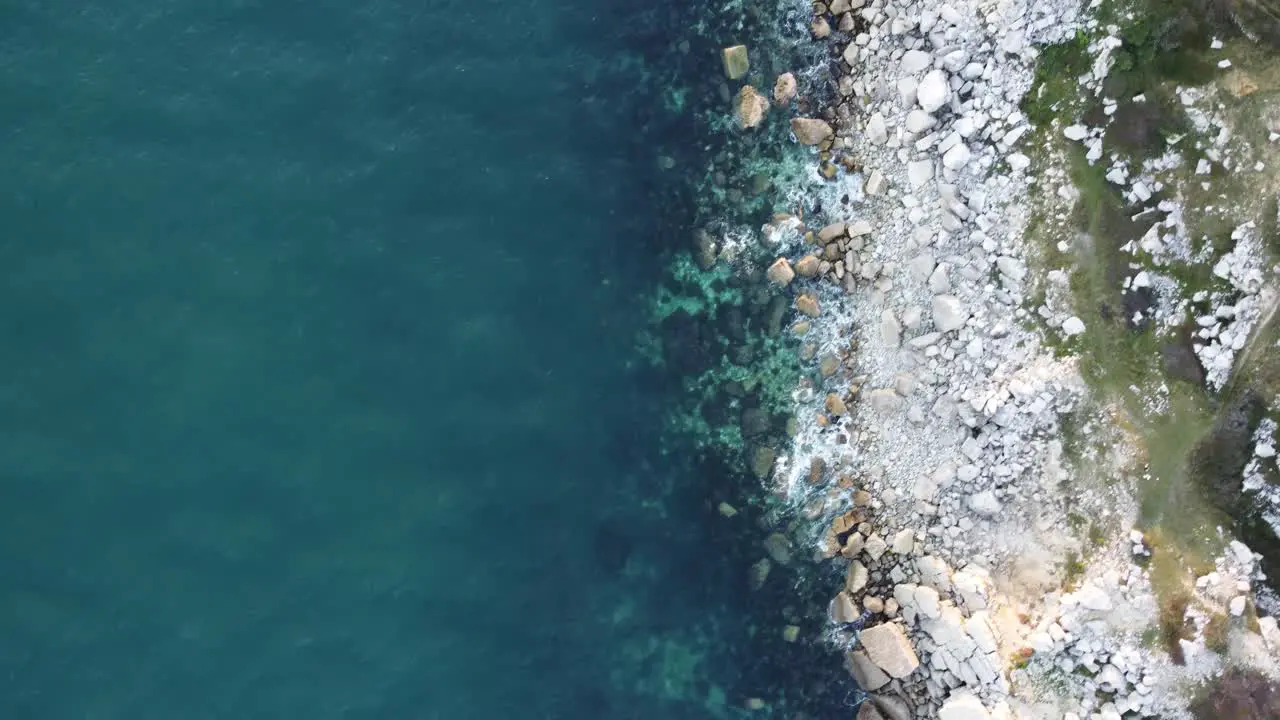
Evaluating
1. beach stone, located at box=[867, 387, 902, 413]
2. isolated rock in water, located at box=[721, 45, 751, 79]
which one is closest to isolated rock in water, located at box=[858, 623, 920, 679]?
beach stone, located at box=[867, 387, 902, 413]

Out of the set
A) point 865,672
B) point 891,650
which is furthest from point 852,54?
point 865,672

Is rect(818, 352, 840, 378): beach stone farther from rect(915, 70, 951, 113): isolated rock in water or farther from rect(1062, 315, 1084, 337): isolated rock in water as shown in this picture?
rect(915, 70, 951, 113): isolated rock in water

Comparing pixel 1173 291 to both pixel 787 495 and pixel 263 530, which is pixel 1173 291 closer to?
pixel 787 495

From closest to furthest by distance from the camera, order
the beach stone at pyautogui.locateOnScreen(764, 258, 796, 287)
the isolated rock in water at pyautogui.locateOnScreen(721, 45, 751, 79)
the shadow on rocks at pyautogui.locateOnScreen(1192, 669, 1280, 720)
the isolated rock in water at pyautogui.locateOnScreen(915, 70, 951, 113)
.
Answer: the shadow on rocks at pyautogui.locateOnScreen(1192, 669, 1280, 720)
the isolated rock in water at pyautogui.locateOnScreen(915, 70, 951, 113)
the beach stone at pyautogui.locateOnScreen(764, 258, 796, 287)
the isolated rock in water at pyautogui.locateOnScreen(721, 45, 751, 79)

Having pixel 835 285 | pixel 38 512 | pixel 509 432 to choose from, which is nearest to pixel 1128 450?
pixel 835 285

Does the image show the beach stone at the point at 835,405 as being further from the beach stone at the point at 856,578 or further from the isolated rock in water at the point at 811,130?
the isolated rock in water at the point at 811,130

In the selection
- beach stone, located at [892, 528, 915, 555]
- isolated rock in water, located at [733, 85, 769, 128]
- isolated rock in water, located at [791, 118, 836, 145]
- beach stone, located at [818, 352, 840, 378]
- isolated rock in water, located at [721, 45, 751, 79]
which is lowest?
beach stone, located at [892, 528, 915, 555]

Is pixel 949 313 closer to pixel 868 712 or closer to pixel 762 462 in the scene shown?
pixel 762 462
